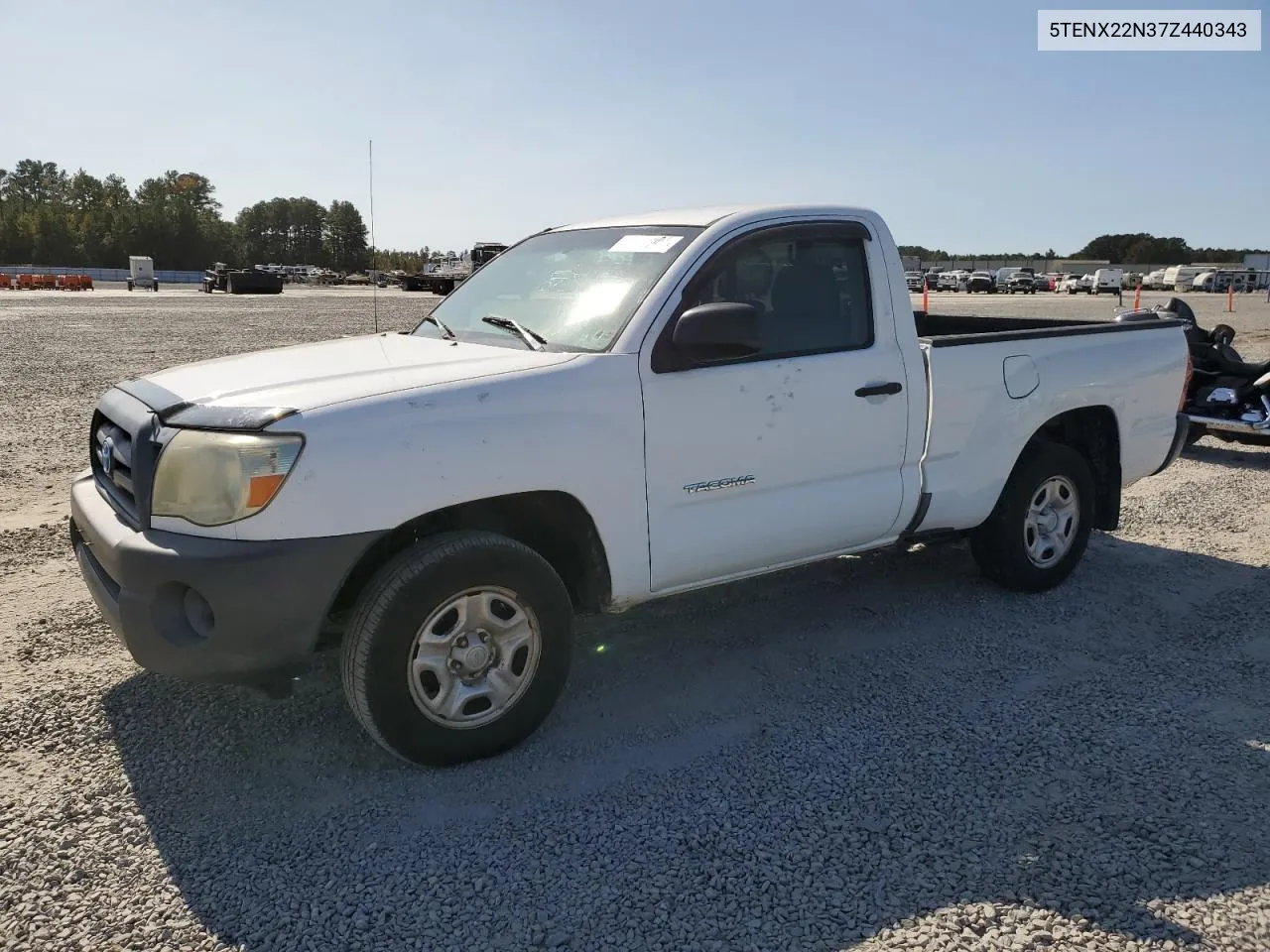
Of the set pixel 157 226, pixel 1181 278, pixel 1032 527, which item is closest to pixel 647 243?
pixel 1032 527

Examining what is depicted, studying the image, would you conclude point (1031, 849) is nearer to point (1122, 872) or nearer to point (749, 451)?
point (1122, 872)

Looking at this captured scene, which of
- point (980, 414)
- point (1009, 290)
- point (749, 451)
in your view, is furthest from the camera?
point (1009, 290)

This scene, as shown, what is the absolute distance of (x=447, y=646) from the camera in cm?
327

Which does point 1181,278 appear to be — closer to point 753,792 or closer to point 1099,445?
point 1099,445

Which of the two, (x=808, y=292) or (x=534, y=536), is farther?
(x=808, y=292)

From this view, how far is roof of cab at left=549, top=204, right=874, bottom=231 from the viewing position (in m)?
4.07

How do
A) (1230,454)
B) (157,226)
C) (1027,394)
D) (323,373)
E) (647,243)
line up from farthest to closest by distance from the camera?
(157,226), (1230,454), (1027,394), (647,243), (323,373)

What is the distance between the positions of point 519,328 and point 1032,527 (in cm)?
301

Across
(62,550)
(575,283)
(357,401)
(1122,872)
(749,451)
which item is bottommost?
(1122,872)

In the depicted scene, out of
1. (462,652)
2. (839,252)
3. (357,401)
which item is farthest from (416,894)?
(839,252)

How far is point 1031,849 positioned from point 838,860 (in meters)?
0.60

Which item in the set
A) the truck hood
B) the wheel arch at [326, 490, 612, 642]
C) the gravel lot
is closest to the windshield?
the truck hood

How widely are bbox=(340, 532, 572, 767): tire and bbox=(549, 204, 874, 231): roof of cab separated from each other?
5.51 ft

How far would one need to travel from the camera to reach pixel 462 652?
330cm
